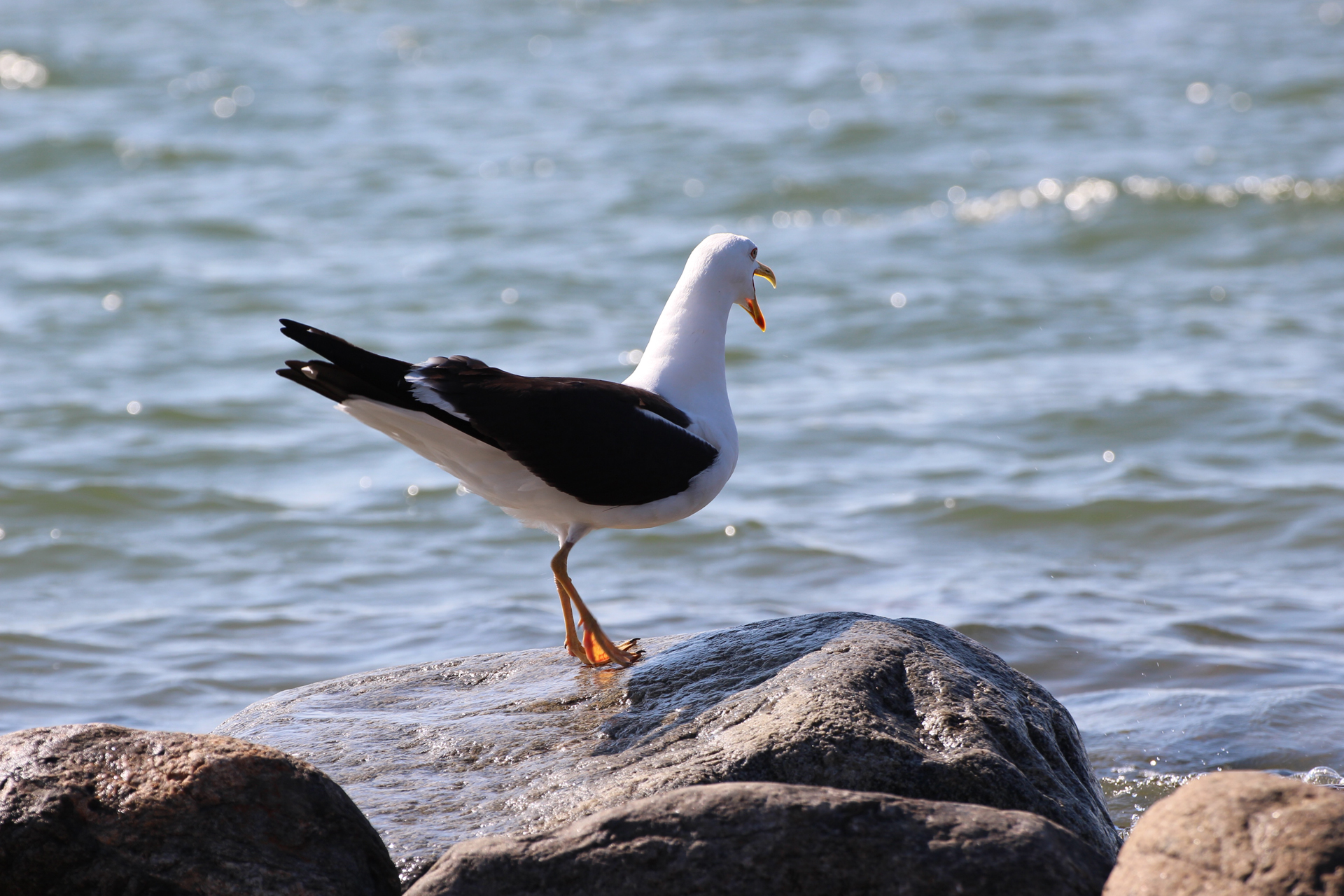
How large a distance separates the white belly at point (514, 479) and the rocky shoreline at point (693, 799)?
0.53 metres

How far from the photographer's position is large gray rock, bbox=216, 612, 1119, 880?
3441 millimetres

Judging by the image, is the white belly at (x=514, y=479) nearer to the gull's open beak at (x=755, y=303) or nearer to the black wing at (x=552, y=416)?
the black wing at (x=552, y=416)

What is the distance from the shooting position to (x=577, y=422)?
432 centimetres

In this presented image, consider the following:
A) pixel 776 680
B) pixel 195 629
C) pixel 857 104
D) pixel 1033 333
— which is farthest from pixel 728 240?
pixel 857 104

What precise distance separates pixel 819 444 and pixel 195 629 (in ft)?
14.4

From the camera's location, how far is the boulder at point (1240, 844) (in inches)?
108

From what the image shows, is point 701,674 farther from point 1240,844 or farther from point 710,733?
point 1240,844

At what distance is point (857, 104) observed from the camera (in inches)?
714

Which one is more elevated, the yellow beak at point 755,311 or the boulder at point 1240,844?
the yellow beak at point 755,311

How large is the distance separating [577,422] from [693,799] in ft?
4.99

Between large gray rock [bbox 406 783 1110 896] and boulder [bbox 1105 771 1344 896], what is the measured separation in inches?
7.9

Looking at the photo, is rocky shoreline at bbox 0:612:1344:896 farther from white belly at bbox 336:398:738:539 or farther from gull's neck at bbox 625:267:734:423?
gull's neck at bbox 625:267:734:423

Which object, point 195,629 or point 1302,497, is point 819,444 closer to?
point 1302,497

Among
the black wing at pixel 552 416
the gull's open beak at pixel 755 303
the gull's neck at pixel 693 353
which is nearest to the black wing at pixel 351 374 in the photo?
the black wing at pixel 552 416
